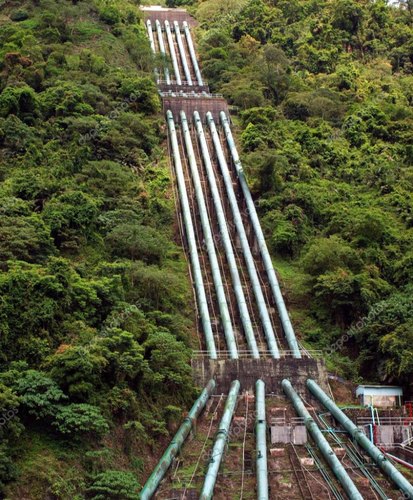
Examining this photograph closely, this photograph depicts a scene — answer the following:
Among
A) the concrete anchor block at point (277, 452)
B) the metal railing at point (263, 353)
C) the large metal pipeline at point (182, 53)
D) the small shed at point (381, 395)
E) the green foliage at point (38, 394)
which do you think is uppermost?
the large metal pipeline at point (182, 53)

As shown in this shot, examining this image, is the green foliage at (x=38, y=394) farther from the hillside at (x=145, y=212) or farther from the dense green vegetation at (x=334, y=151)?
the dense green vegetation at (x=334, y=151)

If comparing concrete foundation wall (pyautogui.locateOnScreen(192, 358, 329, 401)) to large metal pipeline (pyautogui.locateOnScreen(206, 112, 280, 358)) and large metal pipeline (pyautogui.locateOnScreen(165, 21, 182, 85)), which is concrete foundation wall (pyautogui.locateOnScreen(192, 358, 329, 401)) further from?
large metal pipeline (pyautogui.locateOnScreen(165, 21, 182, 85))

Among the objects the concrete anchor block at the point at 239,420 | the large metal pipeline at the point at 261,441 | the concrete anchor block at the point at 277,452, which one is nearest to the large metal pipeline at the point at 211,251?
the large metal pipeline at the point at 261,441

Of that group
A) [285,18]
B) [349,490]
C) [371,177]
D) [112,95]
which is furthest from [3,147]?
[285,18]

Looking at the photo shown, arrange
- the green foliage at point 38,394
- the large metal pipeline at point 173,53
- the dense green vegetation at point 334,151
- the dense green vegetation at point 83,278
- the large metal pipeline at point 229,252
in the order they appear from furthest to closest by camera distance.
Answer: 1. the large metal pipeline at point 173,53
2. the dense green vegetation at point 334,151
3. the large metal pipeline at point 229,252
4. the dense green vegetation at point 83,278
5. the green foliage at point 38,394

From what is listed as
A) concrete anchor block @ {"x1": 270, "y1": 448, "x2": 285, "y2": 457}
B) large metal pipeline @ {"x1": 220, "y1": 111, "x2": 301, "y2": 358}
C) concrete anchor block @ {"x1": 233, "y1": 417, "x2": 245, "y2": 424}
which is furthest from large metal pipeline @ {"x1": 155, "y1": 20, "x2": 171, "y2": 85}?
concrete anchor block @ {"x1": 270, "y1": 448, "x2": 285, "y2": 457}

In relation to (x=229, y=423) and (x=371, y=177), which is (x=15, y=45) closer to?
(x=371, y=177)
